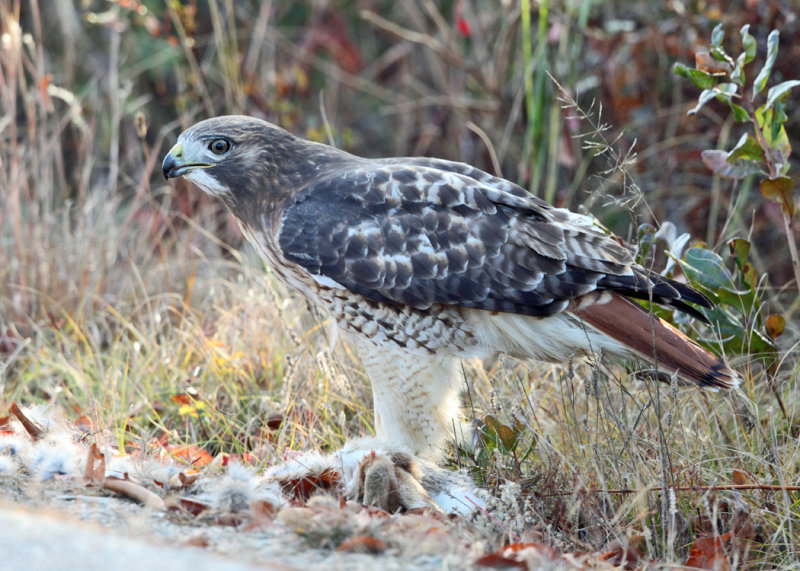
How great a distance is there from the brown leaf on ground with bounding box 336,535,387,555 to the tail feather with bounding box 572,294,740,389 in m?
1.26

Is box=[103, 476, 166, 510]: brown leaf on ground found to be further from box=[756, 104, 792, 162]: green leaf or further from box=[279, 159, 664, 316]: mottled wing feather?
box=[756, 104, 792, 162]: green leaf

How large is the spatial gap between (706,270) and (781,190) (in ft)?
1.30

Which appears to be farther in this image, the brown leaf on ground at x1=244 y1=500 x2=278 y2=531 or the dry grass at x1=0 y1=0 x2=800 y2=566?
the dry grass at x1=0 y1=0 x2=800 y2=566

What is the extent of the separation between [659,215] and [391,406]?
3139 mm

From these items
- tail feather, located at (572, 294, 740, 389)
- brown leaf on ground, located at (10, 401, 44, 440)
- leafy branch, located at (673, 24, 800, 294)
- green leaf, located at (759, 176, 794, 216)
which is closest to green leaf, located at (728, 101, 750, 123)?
leafy branch, located at (673, 24, 800, 294)

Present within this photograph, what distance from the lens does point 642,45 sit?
5.82m

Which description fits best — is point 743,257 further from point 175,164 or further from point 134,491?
point 134,491

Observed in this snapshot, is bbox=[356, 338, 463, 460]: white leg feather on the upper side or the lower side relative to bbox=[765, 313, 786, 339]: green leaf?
lower

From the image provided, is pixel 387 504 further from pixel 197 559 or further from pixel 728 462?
pixel 728 462

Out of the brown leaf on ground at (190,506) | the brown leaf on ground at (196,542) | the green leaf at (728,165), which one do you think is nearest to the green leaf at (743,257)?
the green leaf at (728,165)

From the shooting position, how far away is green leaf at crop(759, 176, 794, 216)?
11.6 ft

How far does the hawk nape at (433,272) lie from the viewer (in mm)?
3332

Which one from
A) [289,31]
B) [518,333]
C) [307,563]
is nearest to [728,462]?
[518,333]

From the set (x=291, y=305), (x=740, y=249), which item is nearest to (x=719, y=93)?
(x=740, y=249)
